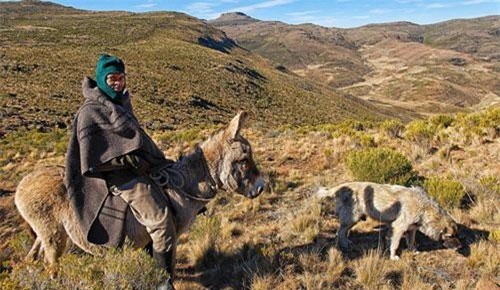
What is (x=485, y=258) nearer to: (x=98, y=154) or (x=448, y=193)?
(x=448, y=193)

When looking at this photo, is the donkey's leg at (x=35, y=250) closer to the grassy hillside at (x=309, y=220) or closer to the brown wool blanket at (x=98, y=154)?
the grassy hillside at (x=309, y=220)

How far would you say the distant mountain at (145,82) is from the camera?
116 feet

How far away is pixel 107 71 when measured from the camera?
13.2 feet

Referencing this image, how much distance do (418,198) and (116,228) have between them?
377cm

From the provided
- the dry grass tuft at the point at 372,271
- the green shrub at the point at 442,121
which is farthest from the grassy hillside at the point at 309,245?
the green shrub at the point at 442,121

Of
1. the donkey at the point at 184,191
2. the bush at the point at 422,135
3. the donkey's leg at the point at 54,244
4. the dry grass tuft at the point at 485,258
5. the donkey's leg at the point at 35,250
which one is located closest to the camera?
the donkey at the point at 184,191

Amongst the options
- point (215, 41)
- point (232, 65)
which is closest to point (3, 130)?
point (232, 65)

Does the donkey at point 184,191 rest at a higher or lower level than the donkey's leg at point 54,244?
higher

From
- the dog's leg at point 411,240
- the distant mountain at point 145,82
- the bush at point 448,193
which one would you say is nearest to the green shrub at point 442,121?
the bush at point 448,193

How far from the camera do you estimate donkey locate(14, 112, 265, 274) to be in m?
4.14

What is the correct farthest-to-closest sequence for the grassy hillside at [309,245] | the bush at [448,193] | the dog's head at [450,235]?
1. the bush at [448,193]
2. the dog's head at [450,235]
3. the grassy hillside at [309,245]

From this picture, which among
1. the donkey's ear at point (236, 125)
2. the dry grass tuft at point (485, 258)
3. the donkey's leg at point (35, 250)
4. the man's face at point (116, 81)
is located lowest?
the dry grass tuft at point (485, 258)

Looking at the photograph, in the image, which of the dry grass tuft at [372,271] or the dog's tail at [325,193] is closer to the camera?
the dry grass tuft at [372,271]

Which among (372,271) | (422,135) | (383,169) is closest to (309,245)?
(372,271)
